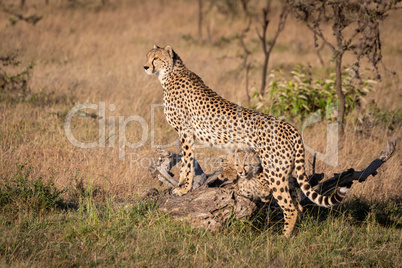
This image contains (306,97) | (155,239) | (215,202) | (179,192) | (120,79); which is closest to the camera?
(155,239)

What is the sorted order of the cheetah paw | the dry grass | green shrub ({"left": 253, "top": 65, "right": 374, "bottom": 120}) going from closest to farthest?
1. the cheetah paw
2. the dry grass
3. green shrub ({"left": 253, "top": 65, "right": 374, "bottom": 120})

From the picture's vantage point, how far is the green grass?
12.5 feet

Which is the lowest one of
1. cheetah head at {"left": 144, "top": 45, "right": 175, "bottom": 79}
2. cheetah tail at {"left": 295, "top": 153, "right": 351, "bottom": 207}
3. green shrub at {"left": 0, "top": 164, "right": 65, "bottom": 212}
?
green shrub at {"left": 0, "top": 164, "right": 65, "bottom": 212}

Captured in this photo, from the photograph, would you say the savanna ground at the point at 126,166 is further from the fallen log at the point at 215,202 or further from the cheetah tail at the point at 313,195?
the cheetah tail at the point at 313,195

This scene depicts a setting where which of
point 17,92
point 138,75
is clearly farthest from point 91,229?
point 138,75

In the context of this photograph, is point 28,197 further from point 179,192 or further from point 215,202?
point 215,202

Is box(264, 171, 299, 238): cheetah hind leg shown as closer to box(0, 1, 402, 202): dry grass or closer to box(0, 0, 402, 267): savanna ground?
box(0, 0, 402, 267): savanna ground

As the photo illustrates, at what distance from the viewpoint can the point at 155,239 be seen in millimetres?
4008

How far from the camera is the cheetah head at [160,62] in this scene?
532cm

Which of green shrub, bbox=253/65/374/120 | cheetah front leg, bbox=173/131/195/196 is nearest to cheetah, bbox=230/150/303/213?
cheetah front leg, bbox=173/131/195/196

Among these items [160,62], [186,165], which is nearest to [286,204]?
[186,165]

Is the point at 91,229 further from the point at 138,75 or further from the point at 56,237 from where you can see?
the point at 138,75

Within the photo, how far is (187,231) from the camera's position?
4.22 metres

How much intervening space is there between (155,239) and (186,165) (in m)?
1.07
